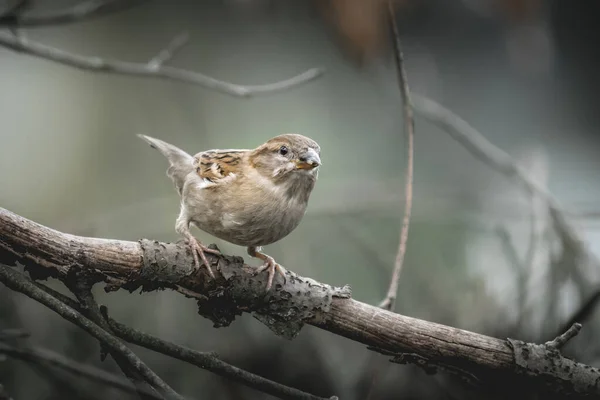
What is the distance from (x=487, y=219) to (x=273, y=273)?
2861 millimetres

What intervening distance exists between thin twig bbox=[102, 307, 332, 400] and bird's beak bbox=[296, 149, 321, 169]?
933 mm

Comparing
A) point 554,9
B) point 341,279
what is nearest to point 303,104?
point 341,279

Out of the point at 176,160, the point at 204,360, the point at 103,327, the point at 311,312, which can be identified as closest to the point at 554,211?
the point at 311,312

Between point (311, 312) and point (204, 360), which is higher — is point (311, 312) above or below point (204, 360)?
above

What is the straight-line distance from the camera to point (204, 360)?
6.01ft

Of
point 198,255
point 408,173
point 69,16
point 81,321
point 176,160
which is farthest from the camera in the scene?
point 176,160

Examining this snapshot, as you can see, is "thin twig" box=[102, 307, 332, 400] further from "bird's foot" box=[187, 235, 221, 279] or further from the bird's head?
the bird's head

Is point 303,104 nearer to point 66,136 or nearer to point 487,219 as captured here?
point 487,219

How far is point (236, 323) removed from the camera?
3781 mm

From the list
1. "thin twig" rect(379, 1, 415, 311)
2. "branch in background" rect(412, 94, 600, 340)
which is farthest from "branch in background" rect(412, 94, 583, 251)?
"thin twig" rect(379, 1, 415, 311)

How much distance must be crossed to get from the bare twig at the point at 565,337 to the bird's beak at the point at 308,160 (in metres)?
1.09

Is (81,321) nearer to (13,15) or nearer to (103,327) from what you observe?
(103,327)

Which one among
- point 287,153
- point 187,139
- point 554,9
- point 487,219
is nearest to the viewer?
point 287,153

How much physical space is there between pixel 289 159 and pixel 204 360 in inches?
40.7
